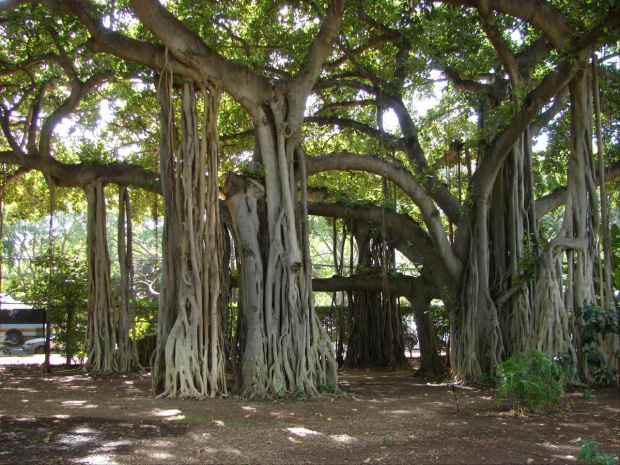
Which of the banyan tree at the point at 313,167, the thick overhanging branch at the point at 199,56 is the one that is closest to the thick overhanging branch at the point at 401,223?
the banyan tree at the point at 313,167

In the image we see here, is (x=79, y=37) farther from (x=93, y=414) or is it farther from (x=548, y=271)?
(x=548, y=271)

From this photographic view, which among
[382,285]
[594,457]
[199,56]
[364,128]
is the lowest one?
[594,457]

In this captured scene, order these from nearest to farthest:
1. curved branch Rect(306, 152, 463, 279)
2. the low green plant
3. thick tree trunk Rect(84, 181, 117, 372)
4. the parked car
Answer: the low green plant, curved branch Rect(306, 152, 463, 279), thick tree trunk Rect(84, 181, 117, 372), the parked car

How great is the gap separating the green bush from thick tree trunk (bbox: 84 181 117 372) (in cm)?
683

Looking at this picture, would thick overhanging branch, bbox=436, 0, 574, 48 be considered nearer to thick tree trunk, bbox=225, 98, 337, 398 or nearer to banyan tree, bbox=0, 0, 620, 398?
banyan tree, bbox=0, 0, 620, 398

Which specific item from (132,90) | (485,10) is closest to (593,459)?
(485,10)

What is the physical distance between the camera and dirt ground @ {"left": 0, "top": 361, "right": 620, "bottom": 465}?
3.66 meters

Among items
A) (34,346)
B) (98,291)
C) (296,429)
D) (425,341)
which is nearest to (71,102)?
(98,291)

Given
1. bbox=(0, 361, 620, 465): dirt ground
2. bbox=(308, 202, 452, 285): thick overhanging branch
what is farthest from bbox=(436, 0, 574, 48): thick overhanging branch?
bbox=(0, 361, 620, 465): dirt ground

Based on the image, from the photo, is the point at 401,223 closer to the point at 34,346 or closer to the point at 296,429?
the point at 296,429

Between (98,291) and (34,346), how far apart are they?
6888 mm

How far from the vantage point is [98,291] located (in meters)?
9.84

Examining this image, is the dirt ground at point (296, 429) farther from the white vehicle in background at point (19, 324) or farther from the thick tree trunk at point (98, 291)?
the white vehicle in background at point (19, 324)

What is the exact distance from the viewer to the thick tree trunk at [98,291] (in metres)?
9.74
